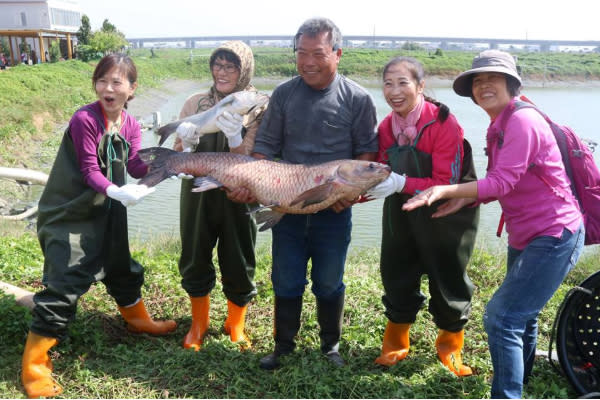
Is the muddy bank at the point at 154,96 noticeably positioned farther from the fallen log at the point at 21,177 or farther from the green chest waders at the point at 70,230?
the green chest waders at the point at 70,230

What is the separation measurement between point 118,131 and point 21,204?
26.3 feet

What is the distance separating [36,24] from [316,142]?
4489 centimetres

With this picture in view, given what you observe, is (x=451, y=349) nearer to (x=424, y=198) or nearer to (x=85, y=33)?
(x=424, y=198)

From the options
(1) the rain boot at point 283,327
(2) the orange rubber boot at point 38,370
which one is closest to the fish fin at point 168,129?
(1) the rain boot at point 283,327

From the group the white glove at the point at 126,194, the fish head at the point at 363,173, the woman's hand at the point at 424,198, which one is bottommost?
the white glove at the point at 126,194

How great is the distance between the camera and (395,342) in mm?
4008

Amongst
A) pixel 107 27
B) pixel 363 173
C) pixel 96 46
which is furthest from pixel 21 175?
pixel 107 27

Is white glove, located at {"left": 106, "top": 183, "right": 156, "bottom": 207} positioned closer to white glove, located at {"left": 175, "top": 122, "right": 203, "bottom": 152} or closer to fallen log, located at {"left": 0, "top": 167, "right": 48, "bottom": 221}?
white glove, located at {"left": 175, "top": 122, "right": 203, "bottom": 152}

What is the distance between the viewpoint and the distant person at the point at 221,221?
382 centimetres

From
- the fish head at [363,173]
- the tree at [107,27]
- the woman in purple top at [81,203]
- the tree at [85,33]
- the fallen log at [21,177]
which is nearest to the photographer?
the fish head at [363,173]

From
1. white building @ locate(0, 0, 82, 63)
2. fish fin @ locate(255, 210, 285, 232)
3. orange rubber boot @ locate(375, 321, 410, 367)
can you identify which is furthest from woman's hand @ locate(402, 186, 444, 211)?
white building @ locate(0, 0, 82, 63)

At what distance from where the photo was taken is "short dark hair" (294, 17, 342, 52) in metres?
3.30

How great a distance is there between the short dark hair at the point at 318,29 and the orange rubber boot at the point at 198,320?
80.8 inches

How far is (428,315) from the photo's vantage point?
459cm
